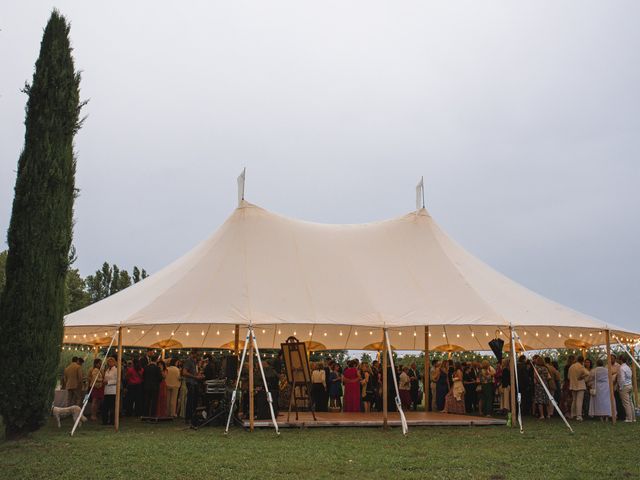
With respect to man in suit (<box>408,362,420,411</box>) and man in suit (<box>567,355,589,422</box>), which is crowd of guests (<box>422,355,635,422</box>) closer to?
man in suit (<box>567,355,589,422</box>)

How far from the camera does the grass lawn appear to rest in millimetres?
7336

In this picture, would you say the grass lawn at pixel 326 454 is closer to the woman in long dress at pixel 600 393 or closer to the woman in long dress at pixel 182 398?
the woman in long dress at pixel 600 393

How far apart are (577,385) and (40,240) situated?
10.6 meters

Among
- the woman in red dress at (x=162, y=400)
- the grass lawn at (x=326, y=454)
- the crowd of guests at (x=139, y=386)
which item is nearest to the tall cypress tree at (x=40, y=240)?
the grass lawn at (x=326, y=454)

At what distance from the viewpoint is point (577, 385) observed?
13.7 meters

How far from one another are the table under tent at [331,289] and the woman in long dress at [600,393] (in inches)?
27.4

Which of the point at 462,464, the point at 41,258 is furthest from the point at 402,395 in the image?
the point at 41,258

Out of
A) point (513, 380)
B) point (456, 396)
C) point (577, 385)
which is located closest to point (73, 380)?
point (456, 396)

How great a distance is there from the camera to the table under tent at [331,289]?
38.4ft

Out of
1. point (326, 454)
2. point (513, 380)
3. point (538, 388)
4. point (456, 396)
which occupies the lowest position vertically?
point (326, 454)

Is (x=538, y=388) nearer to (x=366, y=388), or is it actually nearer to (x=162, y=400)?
(x=366, y=388)

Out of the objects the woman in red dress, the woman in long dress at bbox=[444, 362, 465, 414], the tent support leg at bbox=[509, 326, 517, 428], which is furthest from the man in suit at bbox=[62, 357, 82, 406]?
the tent support leg at bbox=[509, 326, 517, 428]

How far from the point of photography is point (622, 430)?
11.4m

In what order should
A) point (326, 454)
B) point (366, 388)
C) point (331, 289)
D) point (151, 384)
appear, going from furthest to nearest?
1. point (366, 388)
2. point (151, 384)
3. point (331, 289)
4. point (326, 454)
